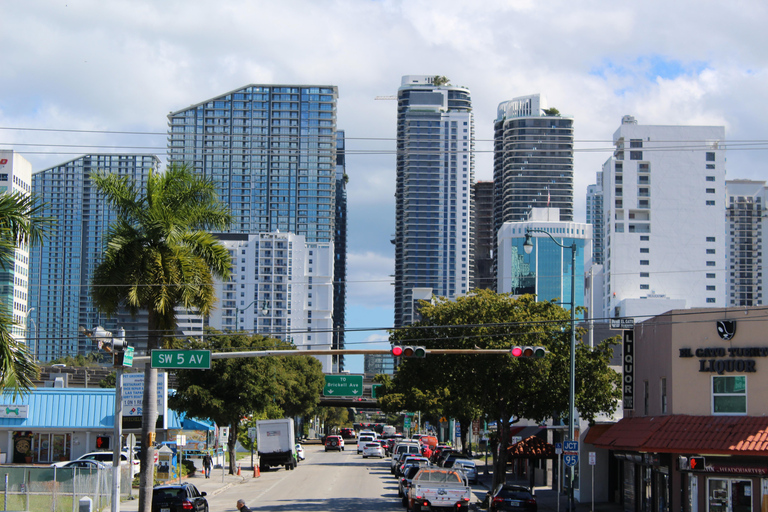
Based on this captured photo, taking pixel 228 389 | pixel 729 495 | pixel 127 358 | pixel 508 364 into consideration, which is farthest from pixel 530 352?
pixel 228 389

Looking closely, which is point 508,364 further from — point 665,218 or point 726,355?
point 665,218

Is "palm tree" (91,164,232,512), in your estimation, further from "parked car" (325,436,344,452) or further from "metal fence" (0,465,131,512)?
"parked car" (325,436,344,452)

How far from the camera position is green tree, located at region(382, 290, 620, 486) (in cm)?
3659

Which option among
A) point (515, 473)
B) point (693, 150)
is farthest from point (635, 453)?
point (693, 150)

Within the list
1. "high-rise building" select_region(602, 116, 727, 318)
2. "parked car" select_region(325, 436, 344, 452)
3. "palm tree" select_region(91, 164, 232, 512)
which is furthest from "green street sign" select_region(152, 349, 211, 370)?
"high-rise building" select_region(602, 116, 727, 318)

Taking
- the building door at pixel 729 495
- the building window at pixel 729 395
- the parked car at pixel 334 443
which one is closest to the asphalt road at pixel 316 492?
Result: the building door at pixel 729 495

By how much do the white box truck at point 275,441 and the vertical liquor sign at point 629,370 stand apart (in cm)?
3084

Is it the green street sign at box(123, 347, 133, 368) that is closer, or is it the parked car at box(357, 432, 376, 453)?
the green street sign at box(123, 347, 133, 368)

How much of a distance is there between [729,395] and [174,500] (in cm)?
1803

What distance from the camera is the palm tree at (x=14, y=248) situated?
49.6 ft

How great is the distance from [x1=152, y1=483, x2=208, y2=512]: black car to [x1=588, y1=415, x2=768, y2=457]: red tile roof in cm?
1436

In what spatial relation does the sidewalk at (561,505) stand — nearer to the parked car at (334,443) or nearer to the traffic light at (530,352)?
the traffic light at (530,352)

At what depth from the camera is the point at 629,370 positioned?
34344mm

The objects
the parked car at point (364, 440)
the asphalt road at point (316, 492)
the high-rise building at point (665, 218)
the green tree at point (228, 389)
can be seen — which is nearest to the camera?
Result: the asphalt road at point (316, 492)
